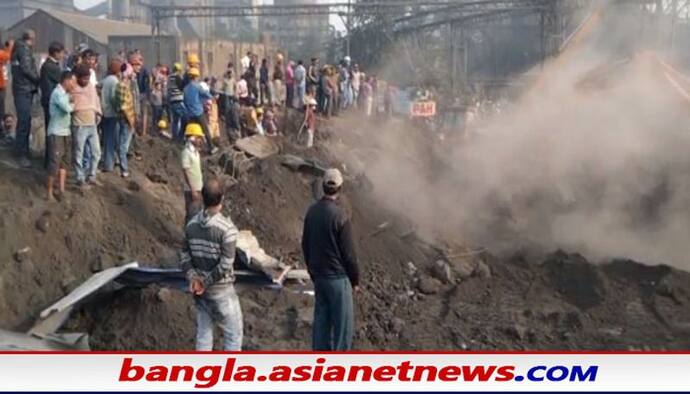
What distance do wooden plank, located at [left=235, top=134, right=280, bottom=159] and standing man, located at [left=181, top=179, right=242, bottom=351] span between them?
8.72 meters

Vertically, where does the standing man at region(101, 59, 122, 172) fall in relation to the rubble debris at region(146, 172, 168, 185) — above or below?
above

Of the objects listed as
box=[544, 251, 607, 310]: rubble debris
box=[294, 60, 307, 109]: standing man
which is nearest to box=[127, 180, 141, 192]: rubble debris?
box=[544, 251, 607, 310]: rubble debris

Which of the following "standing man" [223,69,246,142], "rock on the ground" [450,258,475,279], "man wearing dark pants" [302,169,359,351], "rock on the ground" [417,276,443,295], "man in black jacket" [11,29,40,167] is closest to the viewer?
"man wearing dark pants" [302,169,359,351]

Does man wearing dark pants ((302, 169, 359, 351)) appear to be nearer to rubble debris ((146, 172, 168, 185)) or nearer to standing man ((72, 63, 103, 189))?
standing man ((72, 63, 103, 189))

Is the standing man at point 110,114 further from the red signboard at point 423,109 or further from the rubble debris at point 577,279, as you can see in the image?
the red signboard at point 423,109

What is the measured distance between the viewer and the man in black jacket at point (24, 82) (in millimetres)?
11227

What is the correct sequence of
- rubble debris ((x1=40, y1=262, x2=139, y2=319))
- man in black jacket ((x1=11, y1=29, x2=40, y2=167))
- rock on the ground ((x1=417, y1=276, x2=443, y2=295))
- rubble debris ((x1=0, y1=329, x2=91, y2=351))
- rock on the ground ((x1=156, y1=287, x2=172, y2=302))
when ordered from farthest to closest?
man in black jacket ((x1=11, y1=29, x2=40, y2=167))
rock on the ground ((x1=417, y1=276, x2=443, y2=295))
rock on the ground ((x1=156, y1=287, x2=172, y2=302))
rubble debris ((x1=40, y1=262, x2=139, y2=319))
rubble debris ((x1=0, y1=329, x2=91, y2=351))

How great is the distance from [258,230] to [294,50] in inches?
1861

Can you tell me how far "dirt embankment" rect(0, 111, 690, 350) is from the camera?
8690 millimetres

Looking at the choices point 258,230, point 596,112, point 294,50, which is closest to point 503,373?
point 258,230

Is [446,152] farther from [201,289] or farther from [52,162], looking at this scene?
[201,289]

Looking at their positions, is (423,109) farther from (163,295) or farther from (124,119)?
(163,295)

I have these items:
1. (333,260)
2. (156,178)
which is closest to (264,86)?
(156,178)

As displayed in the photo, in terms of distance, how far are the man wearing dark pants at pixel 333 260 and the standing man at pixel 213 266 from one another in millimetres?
761
